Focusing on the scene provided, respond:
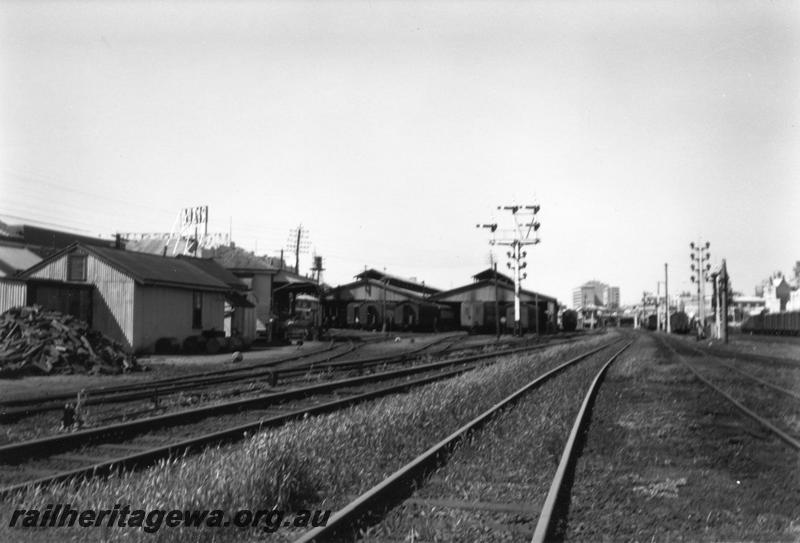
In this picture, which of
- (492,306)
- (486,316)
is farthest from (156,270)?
(492,306)

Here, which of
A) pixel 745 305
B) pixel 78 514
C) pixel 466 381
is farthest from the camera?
pixel 745 305

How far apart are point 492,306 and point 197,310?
124 ft

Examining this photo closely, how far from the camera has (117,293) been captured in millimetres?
27719

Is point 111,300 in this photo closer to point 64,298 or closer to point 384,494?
point 64,298

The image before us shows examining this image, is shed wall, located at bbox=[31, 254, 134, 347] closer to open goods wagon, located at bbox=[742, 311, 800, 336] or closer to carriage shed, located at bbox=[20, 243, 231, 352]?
carriage shed, located at bbox=[20, 243, 231, 352]

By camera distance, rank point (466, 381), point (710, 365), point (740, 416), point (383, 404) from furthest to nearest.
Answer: point (710, 365), point (466, 381), point (383, 404), point (740, 416)

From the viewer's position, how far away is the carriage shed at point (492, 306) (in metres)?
64.8

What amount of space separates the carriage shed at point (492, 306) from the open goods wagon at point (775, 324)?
21.1 m

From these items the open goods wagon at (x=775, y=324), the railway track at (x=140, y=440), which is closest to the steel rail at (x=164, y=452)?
the railway track at (x=140, y=440)

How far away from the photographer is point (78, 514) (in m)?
5.48

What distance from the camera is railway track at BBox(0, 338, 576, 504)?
23.6ft

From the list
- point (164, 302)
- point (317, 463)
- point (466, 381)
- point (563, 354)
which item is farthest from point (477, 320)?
point (317, 463)

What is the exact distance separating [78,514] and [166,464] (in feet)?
6.52

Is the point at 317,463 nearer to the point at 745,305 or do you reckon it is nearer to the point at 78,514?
the point at 78,514
